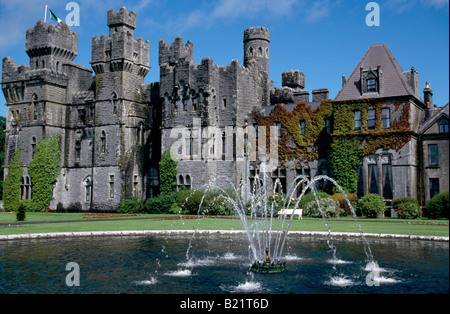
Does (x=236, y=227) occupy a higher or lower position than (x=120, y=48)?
lower

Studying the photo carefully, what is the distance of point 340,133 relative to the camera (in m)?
36.5

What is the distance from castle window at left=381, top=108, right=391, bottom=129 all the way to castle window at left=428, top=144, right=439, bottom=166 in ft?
11.5

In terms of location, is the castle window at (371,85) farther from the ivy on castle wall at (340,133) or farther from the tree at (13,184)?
the tree at (13,184)

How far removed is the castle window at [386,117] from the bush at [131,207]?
21769 millimetres

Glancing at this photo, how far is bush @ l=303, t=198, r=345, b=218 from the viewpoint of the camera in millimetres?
31531

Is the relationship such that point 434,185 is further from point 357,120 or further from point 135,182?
point 135,182

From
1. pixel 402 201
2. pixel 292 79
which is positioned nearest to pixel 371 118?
pixel 402 201

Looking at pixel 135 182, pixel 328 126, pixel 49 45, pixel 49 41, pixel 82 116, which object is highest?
pixel 49 41

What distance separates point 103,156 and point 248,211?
16.9m

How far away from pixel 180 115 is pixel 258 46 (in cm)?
1330

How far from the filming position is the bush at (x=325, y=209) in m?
31.5

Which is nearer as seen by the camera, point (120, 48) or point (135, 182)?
point (120, 48)
